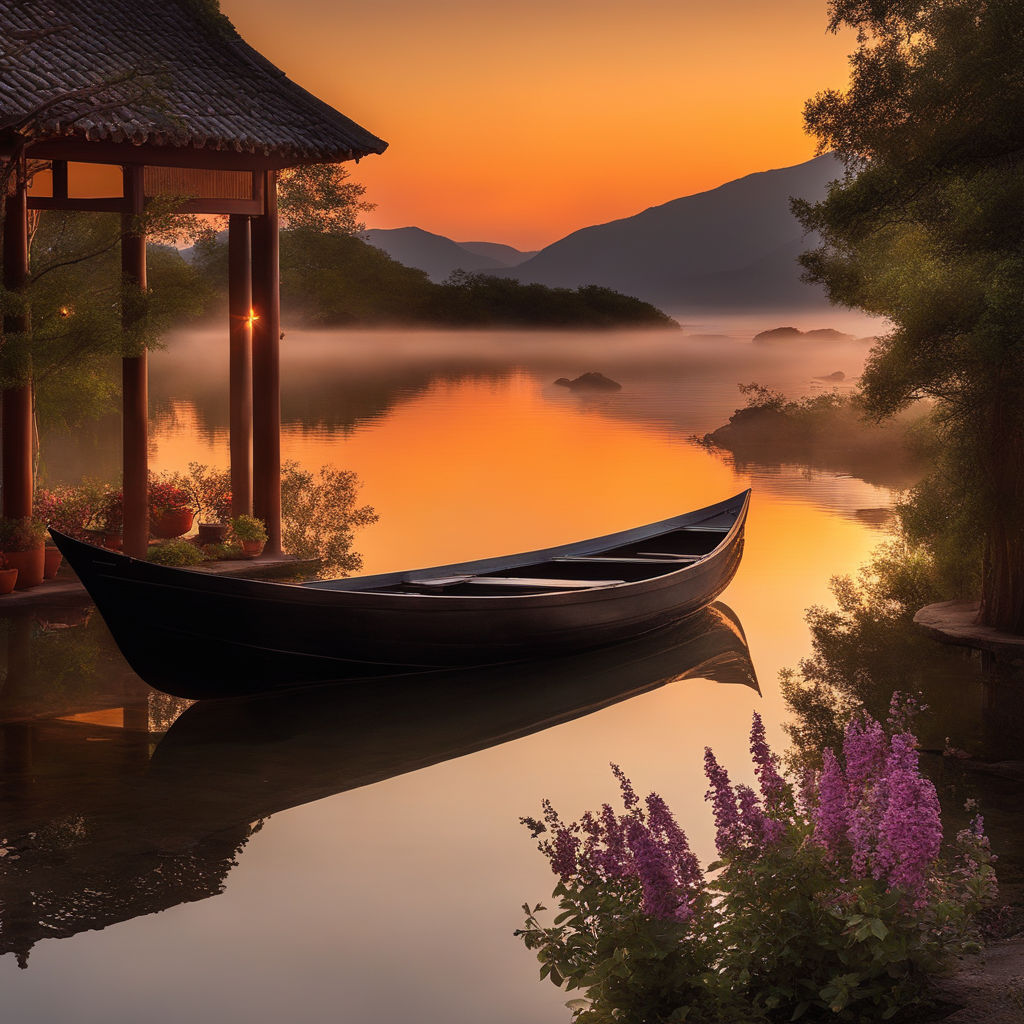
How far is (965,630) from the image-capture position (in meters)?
9.27

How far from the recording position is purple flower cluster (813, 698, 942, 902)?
3.70 meters

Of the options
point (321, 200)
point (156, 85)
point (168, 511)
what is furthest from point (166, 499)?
point (321, 200)

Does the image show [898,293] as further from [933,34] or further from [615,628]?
[615,628]

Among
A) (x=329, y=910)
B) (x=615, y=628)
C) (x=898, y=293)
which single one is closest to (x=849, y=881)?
(x=329, y=910)

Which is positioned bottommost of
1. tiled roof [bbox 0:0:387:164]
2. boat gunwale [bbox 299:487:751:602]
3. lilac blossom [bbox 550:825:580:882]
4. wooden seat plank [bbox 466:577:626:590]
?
wooden seat plank [bbox 466:577:626:590]

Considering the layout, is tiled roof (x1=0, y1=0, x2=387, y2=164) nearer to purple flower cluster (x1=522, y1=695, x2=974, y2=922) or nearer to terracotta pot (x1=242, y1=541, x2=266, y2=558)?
terracotta pot (x1=242, y1=541, x2=266, y2=558)

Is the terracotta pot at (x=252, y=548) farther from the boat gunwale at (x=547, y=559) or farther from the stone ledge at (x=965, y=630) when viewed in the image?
the stone ledge at (x=965, y=630)

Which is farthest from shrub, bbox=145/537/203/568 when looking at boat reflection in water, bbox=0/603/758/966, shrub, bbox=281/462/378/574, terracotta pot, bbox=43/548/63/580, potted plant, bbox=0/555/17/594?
boat reflection in water, bbox=0/603/758/966

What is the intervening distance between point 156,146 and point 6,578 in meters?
3.74

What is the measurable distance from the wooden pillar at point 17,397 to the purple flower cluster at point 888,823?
853cm

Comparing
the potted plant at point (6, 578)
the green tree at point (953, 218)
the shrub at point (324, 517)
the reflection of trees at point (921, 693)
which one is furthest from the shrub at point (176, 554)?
the green tree at point (953, 218)

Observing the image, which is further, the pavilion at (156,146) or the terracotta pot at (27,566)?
the terracotta pot at (27,566)

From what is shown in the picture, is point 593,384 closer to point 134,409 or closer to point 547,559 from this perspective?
point 547,559

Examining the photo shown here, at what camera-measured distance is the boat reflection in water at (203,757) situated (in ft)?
19.1
